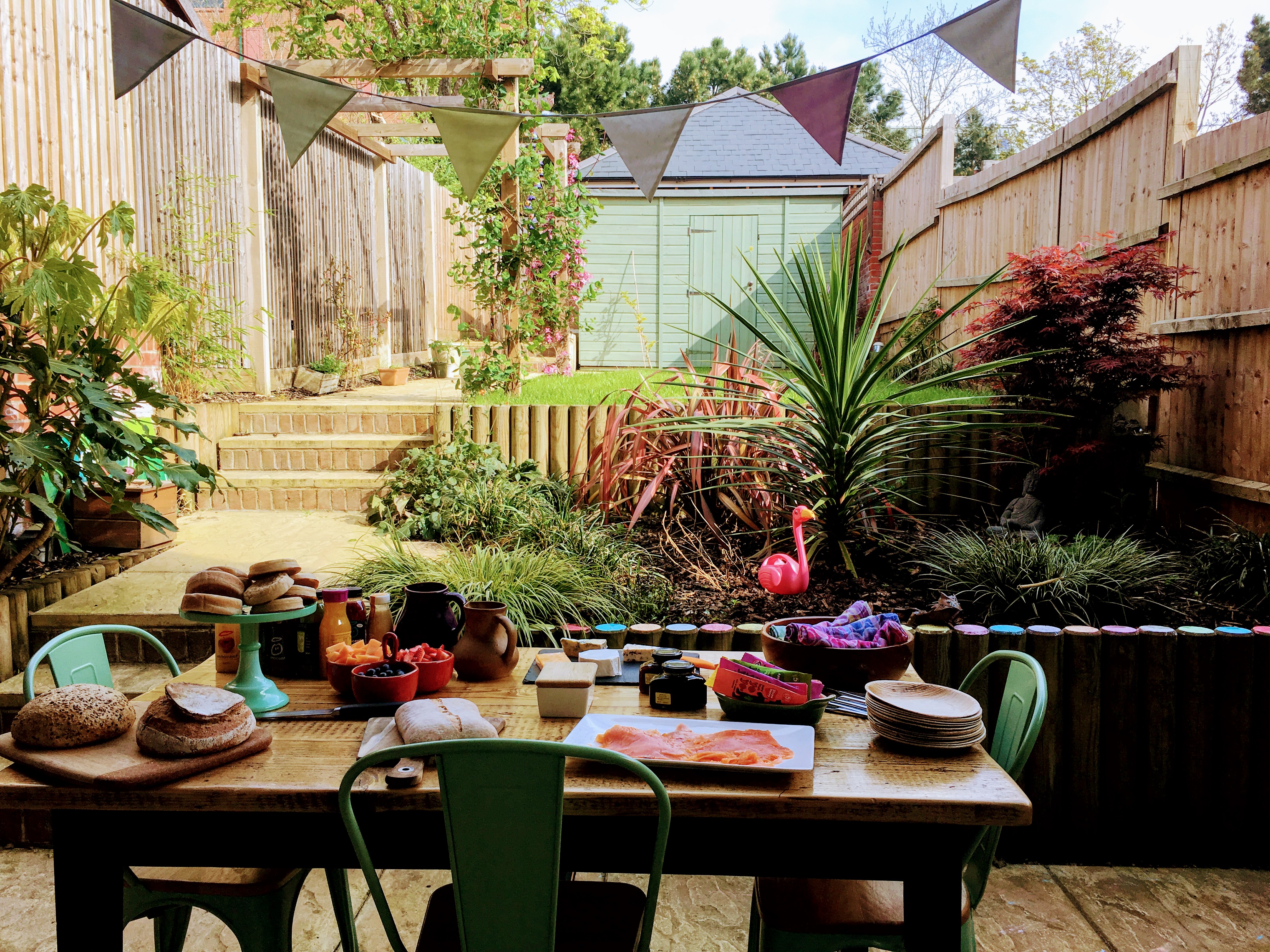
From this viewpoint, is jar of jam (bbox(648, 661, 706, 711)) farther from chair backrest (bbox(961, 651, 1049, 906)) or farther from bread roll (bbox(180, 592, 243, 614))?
bread roll (bbox(180, 592, 243, 614))

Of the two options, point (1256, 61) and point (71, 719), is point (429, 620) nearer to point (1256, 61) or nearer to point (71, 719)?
point (71, 719)

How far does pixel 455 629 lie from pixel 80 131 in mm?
4300

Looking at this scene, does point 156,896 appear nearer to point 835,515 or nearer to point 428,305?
point 835,515

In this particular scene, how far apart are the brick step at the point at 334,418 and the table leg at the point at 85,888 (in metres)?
4.68

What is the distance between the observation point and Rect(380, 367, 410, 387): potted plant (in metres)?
8.39

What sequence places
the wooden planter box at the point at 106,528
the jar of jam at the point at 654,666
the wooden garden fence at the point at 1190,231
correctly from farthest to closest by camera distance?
the wooden planter box at the point at 106,528 → the wooden garden fence at the point at 1190,231 → the jar of jam at the point at 654,666

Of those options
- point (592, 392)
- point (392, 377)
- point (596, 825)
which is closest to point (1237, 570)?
point (596, 825)

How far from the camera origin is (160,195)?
248 inches

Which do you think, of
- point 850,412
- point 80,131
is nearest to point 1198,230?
point 850,412

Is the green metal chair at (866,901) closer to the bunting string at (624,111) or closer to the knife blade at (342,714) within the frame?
the knife blade at (342,714)

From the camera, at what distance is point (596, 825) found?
1.43 metres

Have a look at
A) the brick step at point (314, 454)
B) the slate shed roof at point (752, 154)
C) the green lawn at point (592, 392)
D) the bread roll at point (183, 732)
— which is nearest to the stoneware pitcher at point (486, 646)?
the bread roll at point (183, 732)

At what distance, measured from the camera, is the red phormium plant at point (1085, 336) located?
4215mm

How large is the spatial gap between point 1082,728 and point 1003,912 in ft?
2.16
